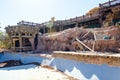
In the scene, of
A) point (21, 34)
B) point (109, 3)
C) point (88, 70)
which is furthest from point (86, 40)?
point (21, 34)

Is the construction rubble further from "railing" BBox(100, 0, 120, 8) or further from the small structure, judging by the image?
"railing" BBox(100, 0, 120, 8)

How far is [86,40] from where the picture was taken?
51.9ft

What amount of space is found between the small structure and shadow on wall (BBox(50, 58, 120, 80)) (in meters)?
10.9

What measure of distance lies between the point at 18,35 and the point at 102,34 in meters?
12.5

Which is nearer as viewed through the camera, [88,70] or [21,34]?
[88,70]

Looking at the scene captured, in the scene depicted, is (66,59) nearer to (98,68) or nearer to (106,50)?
(98,68)

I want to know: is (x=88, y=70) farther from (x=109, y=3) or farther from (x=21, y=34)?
(x=21, y=34)

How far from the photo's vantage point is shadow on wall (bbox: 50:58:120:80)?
759 centimetres

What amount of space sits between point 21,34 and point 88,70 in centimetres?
1539

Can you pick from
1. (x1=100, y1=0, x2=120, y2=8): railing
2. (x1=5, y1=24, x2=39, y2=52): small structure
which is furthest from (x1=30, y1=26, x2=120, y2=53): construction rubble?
(x1=100, y1=0, x2=120, y2=8): railing

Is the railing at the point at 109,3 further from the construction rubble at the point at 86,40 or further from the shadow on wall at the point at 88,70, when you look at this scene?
the shadow on wall at the point at 88,70

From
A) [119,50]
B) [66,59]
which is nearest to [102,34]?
[119,50]

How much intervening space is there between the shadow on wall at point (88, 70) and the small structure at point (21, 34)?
35.9 feet

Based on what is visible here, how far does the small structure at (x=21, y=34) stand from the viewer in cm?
2157
